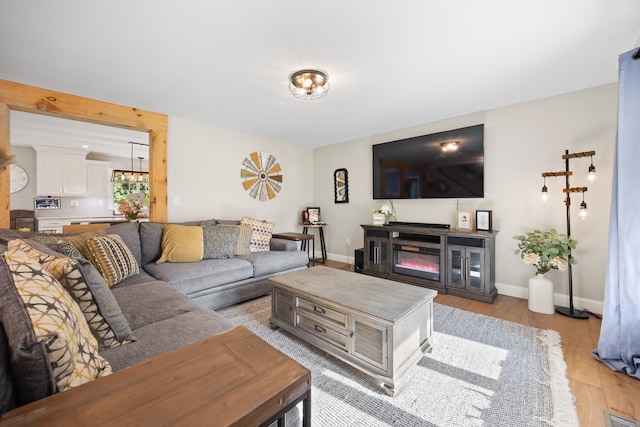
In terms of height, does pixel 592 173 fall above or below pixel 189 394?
above

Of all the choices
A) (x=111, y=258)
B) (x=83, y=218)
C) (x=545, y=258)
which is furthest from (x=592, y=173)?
(x=83, y=218)

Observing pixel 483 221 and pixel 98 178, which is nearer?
pixel 483 221

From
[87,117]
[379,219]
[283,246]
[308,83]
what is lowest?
[283,246]

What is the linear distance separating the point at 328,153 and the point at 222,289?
3199 mm

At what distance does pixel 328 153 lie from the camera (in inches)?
194

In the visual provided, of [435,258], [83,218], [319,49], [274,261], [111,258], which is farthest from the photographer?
[83,218]

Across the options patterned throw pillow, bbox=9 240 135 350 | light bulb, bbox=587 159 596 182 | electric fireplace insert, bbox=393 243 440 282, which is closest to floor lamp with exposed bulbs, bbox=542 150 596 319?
light bulb, bbox=587 159 596 182

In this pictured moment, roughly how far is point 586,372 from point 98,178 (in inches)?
303

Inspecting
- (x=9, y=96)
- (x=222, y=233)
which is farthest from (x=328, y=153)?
(x=9, y=96)

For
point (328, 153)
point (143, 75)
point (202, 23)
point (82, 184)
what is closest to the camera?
point (202, 23)

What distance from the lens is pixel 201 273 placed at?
8.18 feet

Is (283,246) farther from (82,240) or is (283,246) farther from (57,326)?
(57,326)

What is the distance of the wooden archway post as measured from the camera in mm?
2428

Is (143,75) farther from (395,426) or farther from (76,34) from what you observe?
(395,426)
